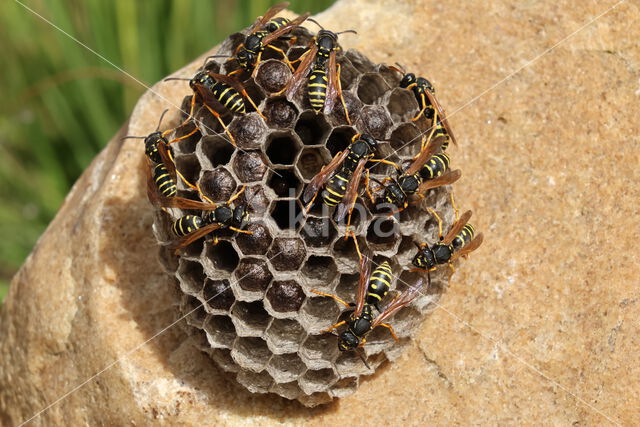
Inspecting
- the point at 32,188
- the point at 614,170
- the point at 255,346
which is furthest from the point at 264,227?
the point at 32,188

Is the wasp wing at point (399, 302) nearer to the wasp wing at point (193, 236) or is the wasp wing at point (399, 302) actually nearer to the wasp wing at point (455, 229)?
the wasp wing at point (455, 229)

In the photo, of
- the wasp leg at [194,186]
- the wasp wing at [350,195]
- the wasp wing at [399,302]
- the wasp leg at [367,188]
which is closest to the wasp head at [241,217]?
the wasp leg at [194,186]

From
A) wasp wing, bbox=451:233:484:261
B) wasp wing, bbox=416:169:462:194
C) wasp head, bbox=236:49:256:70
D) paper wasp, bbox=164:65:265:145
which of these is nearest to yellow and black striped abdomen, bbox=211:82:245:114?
paper wasp, bbox=164:65:265:145

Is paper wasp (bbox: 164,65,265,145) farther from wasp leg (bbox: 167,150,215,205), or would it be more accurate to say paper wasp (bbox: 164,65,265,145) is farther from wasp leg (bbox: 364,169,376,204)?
wasp leg (bbox: 364,169,376,204)

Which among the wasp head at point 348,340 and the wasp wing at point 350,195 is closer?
the wasp wing at point 350,195

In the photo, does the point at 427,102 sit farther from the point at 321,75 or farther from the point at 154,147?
the point at 154,147

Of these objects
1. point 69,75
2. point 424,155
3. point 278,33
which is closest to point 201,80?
point 278,33
